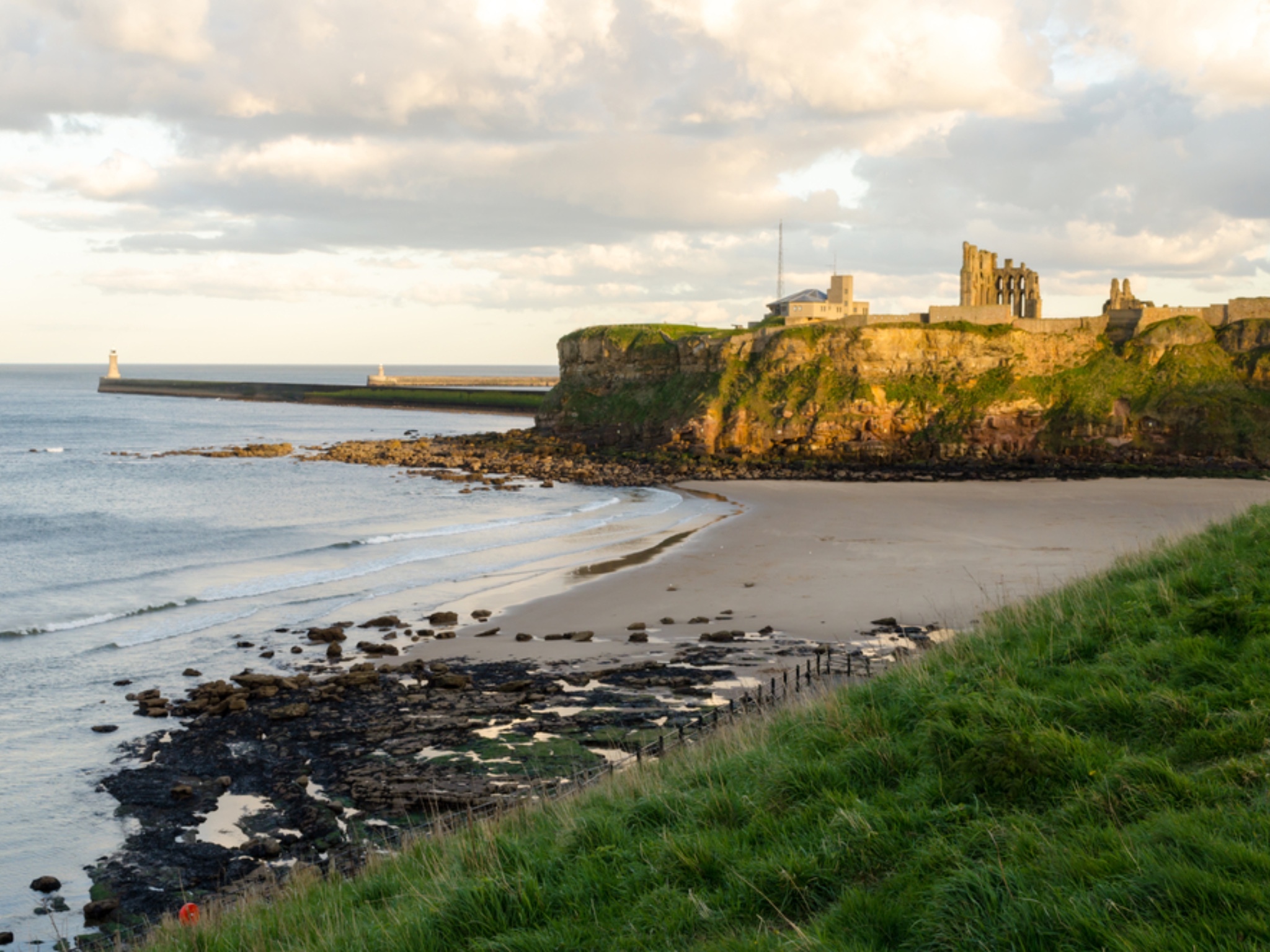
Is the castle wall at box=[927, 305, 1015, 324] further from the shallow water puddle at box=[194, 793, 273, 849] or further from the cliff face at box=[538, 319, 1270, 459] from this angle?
the shallow water puddle at box=[194, 793, 273, 849]

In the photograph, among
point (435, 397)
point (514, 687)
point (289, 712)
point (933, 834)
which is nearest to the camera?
point (933, 834)

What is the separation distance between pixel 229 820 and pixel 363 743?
2.73m

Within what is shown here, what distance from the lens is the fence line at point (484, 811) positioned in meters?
9.47

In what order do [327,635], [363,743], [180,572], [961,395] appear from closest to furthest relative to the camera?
1. [363,743]
2. [327,635]
3. [180,572]
4. [961,395]

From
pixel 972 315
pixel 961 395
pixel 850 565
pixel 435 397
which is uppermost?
pixel 972 315

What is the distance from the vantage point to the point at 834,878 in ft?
18.7

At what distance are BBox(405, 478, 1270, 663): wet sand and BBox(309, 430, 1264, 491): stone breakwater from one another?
7.68 meters

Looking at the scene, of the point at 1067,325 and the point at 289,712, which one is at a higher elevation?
the point at 1067,325

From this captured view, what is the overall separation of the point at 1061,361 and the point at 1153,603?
64881 millimetres

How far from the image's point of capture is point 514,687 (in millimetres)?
Result: 17703

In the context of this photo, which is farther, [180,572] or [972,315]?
[972,315]

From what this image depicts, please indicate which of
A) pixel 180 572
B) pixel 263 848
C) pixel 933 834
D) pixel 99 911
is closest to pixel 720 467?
pixel 180 572

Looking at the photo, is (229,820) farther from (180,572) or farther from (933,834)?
(180,572)

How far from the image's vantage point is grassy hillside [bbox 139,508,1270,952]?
4789 millimetres
